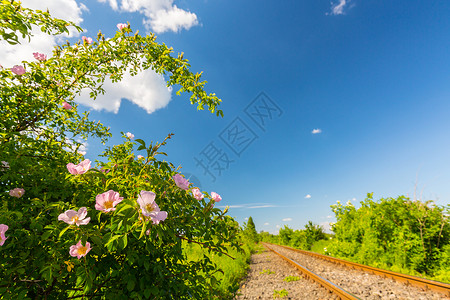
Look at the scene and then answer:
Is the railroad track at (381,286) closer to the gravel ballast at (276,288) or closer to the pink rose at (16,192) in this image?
the gravel ballast at (276,288)

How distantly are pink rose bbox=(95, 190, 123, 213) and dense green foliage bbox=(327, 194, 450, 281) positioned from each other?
31.9 feet

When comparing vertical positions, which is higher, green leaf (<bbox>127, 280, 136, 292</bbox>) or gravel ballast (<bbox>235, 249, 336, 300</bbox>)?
green leaf (<bbox>127, 280, 136, 292</bbox>)

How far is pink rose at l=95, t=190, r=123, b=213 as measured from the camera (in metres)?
1.10

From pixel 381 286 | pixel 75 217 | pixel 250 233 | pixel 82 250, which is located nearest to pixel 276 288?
pixel 381 286

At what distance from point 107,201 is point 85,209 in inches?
4.9

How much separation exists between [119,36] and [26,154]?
5.54ft

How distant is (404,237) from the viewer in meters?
8.14

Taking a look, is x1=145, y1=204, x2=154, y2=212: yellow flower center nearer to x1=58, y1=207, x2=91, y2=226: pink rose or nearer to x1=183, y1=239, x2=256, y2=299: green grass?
x1=58, y1=207, x2=91, y2=226: pink rose

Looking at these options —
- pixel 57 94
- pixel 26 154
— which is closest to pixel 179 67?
pixel 57 94

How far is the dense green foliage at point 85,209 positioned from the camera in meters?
1.16

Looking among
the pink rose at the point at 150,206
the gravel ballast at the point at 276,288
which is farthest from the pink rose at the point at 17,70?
the gravel ballast at the point at 276,288

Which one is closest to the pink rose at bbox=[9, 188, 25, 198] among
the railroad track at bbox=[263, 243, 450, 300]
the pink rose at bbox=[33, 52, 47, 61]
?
the pink rose at bbox=[33, 52, 47, 61]

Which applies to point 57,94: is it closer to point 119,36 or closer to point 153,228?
point 119,36

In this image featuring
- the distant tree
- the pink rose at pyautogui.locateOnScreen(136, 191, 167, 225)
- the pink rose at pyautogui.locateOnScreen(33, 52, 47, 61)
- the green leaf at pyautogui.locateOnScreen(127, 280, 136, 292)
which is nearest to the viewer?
the pink rose at pyautogui.locateOnScreen(136, 191, 167, 225)
